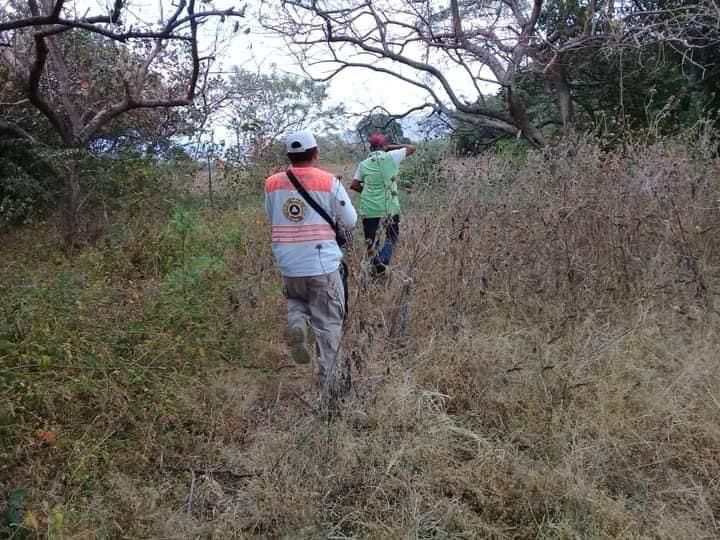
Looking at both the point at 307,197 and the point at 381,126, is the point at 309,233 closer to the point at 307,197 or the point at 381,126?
the point at 307,197

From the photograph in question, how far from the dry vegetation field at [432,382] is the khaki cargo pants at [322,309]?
4.4 inches

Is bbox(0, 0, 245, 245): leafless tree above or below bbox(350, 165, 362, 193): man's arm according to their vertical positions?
above

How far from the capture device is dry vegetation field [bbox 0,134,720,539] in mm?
2439

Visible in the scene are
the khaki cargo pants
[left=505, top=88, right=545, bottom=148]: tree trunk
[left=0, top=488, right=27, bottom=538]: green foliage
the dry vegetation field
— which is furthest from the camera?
[left=505, top=88, right=545, bottom=148]: tree trunk

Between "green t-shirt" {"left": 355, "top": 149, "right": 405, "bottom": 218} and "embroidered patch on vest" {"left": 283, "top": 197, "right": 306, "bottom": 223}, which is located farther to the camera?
"green t-shirt" {"left": 355, "top": 149, "right": 405, "bottom": 218}

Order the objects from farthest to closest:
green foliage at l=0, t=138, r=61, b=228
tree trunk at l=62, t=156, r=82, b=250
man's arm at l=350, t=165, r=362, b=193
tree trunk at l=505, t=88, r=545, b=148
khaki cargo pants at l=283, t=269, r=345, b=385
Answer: tree trunk at l=505, t=88, r=545, b=148
green foliage at l=0, t=138, r=61, b=228
tree trunk at l=62, t=156, r=82, b=250
man's arm at l=350, t=165, r=362, b=193
khaki cargo pants at l=283, t=269, r=345, b=385

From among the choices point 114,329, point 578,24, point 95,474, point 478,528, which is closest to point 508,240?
point 478,528

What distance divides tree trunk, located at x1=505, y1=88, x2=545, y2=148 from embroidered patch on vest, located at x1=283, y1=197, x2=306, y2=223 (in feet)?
22.7

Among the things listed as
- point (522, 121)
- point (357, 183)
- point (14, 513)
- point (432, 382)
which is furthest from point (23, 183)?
point (522, 121)

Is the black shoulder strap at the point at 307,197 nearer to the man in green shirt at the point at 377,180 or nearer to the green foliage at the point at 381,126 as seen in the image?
the man in green shirt at the point at 377,180

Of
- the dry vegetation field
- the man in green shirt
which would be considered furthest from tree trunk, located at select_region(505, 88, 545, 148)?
the man in green shirt

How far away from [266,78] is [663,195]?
22.2 feet

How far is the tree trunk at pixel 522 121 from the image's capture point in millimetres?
9289

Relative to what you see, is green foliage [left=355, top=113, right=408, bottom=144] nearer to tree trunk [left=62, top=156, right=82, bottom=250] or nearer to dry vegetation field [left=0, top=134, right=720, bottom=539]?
tree trunk [left=62, top=156, right=82, bottom=250]
